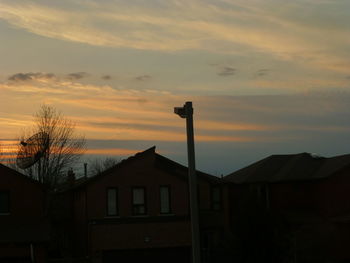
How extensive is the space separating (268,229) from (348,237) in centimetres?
841

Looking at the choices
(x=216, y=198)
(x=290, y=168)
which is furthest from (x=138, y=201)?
(x=290, y=168)

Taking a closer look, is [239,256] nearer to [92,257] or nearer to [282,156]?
[92,257]

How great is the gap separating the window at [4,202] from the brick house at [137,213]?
5428 mm

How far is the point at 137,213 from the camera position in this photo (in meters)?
44.8

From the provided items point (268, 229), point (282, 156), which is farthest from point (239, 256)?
point (282, 156)

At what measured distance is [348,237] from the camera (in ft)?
151

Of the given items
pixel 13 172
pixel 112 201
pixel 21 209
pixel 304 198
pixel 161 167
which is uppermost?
pixel 161 167

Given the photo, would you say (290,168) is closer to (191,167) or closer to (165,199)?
(165,199)

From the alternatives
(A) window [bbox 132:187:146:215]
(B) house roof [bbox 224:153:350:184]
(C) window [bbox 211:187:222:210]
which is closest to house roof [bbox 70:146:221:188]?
(C) window [bbox 211:187:222:210]

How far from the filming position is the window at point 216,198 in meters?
49.1

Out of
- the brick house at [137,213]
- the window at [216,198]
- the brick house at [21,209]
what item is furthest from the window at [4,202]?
the window at [216,198]

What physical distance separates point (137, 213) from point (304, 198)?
1395 cm

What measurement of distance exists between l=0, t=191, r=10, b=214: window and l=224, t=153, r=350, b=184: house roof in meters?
19.2

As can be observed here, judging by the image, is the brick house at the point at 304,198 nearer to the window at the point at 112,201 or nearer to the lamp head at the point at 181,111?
the window at the point at 112,201
